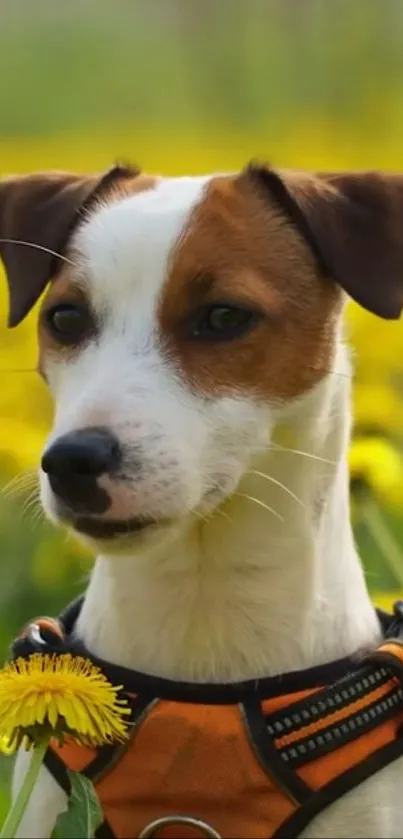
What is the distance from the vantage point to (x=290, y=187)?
1.04 meters

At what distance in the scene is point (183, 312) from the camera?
981 millimetres

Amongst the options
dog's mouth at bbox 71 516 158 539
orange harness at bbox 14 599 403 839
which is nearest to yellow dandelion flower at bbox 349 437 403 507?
orange harness at bbox 14 599 403 839

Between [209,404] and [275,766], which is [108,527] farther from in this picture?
[275,766]

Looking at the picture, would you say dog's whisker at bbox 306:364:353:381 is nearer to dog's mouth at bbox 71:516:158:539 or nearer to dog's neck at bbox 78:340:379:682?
dog's neck at bbox 78:340:379:682

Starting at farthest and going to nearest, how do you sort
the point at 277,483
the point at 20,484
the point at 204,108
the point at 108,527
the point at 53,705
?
the point at 204,108
the point at 20,484
the point at 277,483
the point at 108,527
the point at 53,705

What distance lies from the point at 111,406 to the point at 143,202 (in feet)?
0.78

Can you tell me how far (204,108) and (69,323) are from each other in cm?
59

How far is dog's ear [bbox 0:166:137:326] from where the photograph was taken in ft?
3.57

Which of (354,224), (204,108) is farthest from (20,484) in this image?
(204,108)

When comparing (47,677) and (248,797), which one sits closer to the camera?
(47,677)

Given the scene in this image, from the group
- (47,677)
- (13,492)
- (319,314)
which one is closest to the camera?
(47,677)

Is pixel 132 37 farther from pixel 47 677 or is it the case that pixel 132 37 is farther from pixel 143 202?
pixel 47 677

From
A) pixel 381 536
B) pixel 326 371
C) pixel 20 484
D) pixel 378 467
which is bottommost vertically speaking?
pixel 381 536

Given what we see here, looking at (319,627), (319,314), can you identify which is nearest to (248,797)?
(319,627)
